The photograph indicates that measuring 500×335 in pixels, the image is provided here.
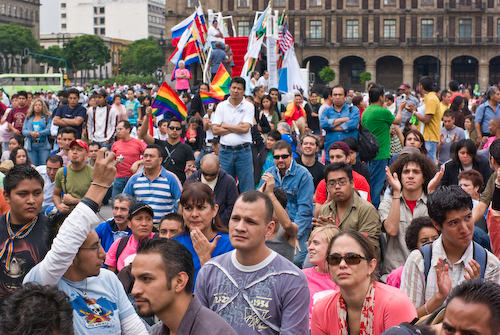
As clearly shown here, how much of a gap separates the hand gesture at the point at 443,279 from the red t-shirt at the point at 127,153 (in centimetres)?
657

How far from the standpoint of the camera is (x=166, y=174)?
712 cm

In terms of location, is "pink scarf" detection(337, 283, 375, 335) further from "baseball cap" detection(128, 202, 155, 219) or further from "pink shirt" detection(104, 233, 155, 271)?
"baseball cap" detection(128, 202, 155, 219)

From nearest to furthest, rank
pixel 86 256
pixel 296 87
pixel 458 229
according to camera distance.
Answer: pixel 86 256 → pixel 458 229 → pixel 296 87

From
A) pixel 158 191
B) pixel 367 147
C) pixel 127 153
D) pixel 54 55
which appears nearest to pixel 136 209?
pixel 158 191

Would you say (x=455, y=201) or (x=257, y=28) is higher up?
(x=257, y=28)

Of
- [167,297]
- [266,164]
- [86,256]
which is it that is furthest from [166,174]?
[167,297]

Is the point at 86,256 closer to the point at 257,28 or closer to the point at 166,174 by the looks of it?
the point at 166,174

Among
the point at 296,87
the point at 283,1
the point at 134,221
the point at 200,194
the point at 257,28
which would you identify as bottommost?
the point at 134,221

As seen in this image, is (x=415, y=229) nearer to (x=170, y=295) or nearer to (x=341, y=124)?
(x=170, y=295)

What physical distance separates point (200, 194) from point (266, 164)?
425 centimetres

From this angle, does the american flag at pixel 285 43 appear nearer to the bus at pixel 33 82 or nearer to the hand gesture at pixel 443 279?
the hand gesture at pixel 443 279

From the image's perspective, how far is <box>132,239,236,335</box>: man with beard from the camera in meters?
2.61

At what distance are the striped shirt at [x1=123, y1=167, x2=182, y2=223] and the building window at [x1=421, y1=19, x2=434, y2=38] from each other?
68480mm

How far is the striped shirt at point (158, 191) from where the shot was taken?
693 centimetres
